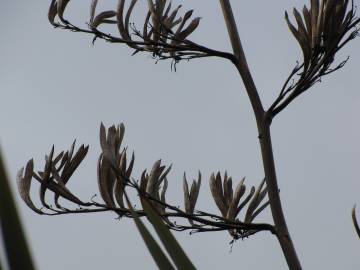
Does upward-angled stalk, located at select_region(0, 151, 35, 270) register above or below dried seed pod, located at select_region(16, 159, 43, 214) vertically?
below

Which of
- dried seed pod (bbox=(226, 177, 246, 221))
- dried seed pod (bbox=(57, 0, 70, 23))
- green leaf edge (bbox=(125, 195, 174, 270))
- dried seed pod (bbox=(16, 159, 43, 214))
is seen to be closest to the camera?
green leaf edge (bbox=(125, 195, 174, 270))

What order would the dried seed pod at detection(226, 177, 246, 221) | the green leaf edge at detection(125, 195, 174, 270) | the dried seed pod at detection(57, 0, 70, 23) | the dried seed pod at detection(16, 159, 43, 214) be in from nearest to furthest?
1. the green leaf edge at detection(125, 195, 174, 270)
2. the dried seed pod at detection(16, 159, 43, 214)
3. the dried seed pod at detection(226, 177, 246, 221)
4. the dried seed pod at detection(57, 0, 70, 23)

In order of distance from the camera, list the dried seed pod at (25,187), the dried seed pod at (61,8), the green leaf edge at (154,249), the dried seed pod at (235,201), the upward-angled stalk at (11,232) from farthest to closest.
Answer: the dried seed pod at (61,8), the dried seed pod at (235,201), the dried seed pod at (25,187), the green leaf edge at (154,249), the upward-angled stalk at (11,232)

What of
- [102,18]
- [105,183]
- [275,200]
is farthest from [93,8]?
[275,200]

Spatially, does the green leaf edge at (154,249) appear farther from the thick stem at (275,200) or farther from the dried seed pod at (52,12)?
the dried seed pod at (52,12)

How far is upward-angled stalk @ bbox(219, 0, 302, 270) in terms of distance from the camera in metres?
1.58

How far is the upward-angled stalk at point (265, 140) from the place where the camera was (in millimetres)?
1581

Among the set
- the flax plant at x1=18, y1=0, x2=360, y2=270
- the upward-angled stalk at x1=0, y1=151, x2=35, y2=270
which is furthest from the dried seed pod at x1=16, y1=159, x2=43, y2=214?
the upward-angled stalk at x1=0, y1=151, x2=35, y2=270

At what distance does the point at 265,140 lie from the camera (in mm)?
1701

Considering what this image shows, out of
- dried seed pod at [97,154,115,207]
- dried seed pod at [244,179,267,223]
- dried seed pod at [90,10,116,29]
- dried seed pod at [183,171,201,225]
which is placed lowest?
dried seed pod at [244,179,267,223]

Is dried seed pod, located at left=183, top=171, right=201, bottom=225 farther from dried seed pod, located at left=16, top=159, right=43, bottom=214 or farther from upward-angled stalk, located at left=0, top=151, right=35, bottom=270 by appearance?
→ upward-angled stalk, located at left=0, top=151, right=35, bottom=270

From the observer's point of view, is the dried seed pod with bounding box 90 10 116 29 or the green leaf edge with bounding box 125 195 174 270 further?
the dried seed pod with bounding box 90 10 116 29

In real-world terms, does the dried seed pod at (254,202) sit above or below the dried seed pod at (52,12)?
below

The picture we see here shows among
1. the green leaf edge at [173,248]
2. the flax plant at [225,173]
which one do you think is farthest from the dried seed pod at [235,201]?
the green leaf edge at [173,248]
